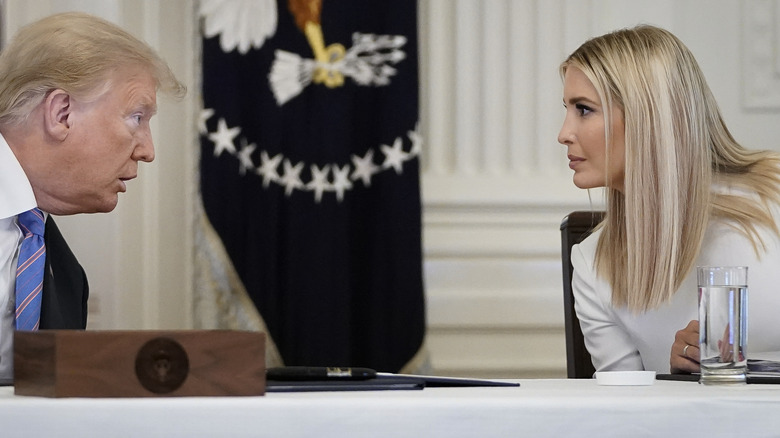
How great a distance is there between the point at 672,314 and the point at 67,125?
103cm

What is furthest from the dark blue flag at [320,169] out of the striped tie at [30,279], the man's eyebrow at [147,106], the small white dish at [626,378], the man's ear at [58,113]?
the small white dish at [626,378]

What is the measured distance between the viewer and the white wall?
2.70m

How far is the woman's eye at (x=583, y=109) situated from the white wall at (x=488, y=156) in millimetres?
940

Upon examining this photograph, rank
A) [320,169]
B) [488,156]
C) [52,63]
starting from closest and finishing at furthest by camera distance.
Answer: [52,63]
[320,169]
[488,156]

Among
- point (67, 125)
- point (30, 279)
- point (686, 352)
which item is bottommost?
point (686, 352)

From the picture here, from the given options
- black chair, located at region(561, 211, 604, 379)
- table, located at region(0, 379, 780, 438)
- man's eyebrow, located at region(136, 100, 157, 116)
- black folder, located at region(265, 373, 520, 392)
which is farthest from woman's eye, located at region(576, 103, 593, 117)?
table, located at region(0, 379, 780, 438)

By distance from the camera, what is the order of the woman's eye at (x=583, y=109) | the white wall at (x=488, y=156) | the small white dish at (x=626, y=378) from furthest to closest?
the white wall at (x=488, y=156), the woman's eye at (x=583, y=109), the small white dish at (x=626, y=378)

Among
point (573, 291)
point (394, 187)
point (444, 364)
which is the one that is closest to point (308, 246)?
point (394, 187)

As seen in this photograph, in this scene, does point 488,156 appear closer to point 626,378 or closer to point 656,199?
point 656,199

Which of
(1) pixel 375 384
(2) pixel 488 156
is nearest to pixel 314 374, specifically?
(1) pixel 375 384

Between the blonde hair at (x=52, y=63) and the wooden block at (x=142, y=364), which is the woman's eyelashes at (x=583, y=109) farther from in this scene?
the wooden block at (x=142, y=364)

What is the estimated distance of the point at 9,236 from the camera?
1.41 m

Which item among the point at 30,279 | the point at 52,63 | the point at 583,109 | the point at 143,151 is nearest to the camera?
the point at 30,279

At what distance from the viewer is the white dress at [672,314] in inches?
63.1
